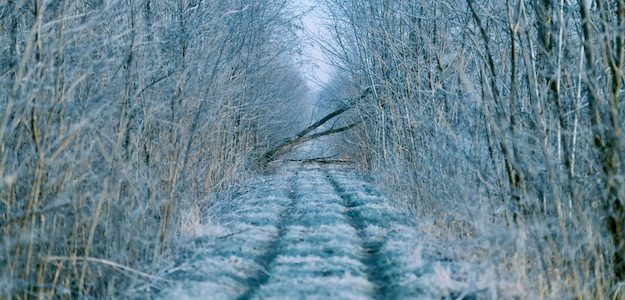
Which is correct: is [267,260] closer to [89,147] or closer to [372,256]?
[372,256]

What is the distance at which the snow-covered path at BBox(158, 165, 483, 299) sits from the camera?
4.93 m

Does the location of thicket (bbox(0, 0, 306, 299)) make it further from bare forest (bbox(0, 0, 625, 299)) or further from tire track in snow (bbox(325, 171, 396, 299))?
tire track in snow (bbox(325, 171, 396, 299))

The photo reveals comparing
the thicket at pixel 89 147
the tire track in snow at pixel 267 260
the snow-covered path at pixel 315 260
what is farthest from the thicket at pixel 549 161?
the thicket at pixel 89 147

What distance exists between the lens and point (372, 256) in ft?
20.7

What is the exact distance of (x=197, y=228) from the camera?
22.8 feet

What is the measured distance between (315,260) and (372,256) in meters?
0.63

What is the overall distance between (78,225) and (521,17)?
3.47 metres

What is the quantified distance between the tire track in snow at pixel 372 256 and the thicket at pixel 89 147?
1.59 metres

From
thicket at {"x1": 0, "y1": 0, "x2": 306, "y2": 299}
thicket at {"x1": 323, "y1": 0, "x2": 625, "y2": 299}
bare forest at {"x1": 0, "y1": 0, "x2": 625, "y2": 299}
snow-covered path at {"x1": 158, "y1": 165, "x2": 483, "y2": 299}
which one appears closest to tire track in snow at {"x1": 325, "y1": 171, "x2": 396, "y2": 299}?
snow-covered path at {"x1": 158, "y1": 165, "x2": 483, "y2": 299}

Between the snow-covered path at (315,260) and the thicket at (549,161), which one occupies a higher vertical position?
the thicket at (549,161)

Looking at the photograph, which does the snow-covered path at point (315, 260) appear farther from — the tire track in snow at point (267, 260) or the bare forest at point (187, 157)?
the bare forest at point (187, 157)

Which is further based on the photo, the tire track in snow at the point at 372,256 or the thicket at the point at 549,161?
the tire track in snow at the point at 372,256

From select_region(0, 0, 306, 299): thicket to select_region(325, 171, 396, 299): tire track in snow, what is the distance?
1.59m

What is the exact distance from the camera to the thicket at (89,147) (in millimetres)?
4562
